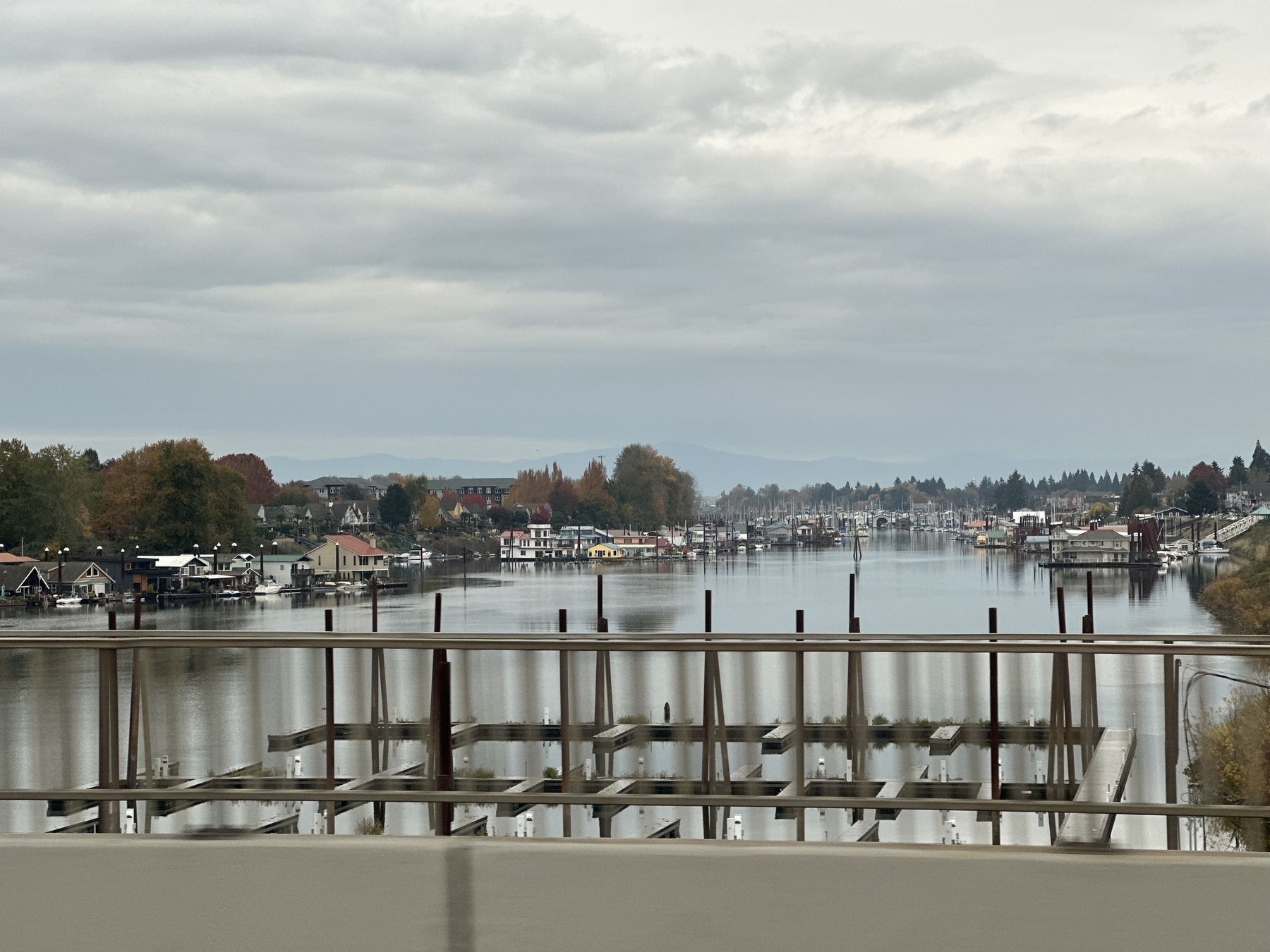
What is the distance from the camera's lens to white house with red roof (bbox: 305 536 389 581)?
135 metres

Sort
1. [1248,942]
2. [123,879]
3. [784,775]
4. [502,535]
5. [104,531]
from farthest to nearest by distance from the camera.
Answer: [502,535] < [104,531] < [784,775] < [123,879] < [1248,942]

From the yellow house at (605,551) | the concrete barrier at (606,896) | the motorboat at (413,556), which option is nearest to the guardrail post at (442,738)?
the concrete barrier at (606,896)

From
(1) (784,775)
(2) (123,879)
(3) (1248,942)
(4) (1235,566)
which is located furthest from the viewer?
(4) (1235,566)

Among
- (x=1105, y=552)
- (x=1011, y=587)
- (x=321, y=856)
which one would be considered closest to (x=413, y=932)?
(x=321, y=856)

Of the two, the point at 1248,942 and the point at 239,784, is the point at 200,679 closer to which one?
the point at 239,784

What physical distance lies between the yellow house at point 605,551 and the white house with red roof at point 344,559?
45.4m

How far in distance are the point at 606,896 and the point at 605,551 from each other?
183146mm

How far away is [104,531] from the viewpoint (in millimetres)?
127750

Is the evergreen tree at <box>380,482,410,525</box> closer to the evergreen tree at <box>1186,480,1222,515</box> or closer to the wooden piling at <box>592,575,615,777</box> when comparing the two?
the evergreen tree at <box>1186,480,1222,515</box>

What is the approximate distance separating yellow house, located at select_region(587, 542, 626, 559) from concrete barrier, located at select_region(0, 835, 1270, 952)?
17875 cm

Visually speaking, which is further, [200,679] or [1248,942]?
[200,679]

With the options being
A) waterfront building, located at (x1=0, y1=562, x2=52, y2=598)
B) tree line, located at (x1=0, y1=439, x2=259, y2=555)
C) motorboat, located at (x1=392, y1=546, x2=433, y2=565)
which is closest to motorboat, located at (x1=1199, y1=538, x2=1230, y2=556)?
motorboat, located at (x1=392, y1=546, x2=433, y2=565)

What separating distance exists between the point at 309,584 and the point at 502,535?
227ft

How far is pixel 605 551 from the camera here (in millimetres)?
188250
